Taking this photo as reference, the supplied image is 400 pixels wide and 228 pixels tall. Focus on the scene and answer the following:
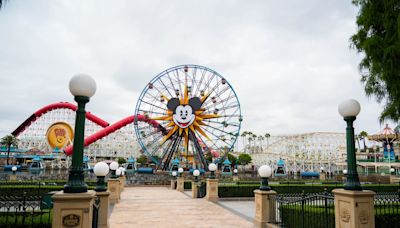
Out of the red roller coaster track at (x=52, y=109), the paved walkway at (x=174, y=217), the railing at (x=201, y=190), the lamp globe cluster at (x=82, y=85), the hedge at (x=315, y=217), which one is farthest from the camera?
the red roller coaster track at (x=52, y=109)

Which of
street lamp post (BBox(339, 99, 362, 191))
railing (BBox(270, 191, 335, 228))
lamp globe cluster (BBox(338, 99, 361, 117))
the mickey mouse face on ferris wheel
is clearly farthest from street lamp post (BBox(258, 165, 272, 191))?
the mickey mouse face on ferris wheel

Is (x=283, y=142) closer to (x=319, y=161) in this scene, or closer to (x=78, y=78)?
(x=319, y=161)

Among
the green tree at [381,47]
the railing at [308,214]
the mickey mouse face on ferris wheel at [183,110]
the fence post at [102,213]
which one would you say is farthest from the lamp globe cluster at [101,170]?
the mickey mouse face on ferris wheel at [183,110]

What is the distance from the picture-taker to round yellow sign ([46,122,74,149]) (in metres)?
60.7

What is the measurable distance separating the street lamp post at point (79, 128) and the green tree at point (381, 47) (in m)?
6.33

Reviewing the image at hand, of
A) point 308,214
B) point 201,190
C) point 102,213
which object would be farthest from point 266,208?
point 201,190

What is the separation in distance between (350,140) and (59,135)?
207 feet

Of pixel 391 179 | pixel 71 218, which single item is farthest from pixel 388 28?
pixel 391 179

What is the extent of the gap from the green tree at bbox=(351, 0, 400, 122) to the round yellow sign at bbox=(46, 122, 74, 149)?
2388 inches

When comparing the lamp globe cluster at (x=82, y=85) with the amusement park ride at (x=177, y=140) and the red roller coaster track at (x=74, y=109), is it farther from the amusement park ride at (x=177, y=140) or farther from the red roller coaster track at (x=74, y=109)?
the red roller coaster track at (x=74, y=109)

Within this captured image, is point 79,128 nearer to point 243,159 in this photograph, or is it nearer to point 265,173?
point 265,173

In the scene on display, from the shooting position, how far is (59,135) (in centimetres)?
6125

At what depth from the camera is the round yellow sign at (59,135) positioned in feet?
199

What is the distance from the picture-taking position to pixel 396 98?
7535mm
